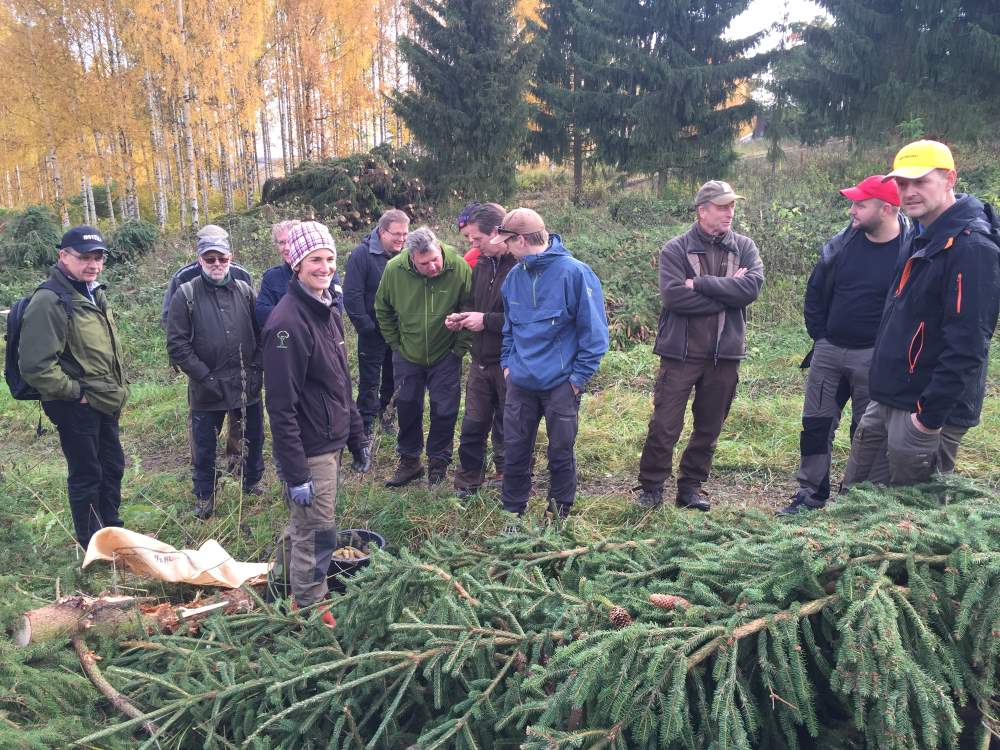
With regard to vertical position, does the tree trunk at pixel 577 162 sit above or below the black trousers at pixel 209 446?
above

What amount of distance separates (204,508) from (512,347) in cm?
256

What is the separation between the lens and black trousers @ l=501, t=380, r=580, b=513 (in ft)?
14.4

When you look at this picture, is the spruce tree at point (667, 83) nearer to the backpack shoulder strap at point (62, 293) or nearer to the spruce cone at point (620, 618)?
the backpack shoulder strap at point (62, 293)

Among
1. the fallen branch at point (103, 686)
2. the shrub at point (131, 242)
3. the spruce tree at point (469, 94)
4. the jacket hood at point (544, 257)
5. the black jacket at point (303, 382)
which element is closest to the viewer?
the fallen branch at point (103, 686)

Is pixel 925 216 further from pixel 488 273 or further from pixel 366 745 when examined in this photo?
pixel 366 745

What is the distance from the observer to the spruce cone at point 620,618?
7.54 feet

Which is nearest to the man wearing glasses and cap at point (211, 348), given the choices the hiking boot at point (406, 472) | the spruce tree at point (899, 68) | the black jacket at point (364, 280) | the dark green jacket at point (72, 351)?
the dark green jacket at point (72, 351)

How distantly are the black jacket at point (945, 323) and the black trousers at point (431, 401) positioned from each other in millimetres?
2977

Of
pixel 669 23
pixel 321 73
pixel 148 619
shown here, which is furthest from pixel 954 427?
pixel 321 73

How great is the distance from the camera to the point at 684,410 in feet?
15.8

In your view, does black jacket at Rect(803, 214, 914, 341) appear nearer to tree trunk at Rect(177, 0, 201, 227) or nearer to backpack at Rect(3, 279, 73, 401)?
backpack at Rect(3, 279, 73, 401)

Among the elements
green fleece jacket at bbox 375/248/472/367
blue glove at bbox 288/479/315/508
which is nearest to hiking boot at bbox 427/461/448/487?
green fleece jacket at bbox 375/248/472/367

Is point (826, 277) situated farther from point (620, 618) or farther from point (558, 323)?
point (620, 618)

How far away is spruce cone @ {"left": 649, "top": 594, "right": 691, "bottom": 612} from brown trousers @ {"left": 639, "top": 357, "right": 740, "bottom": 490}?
2.51 m
